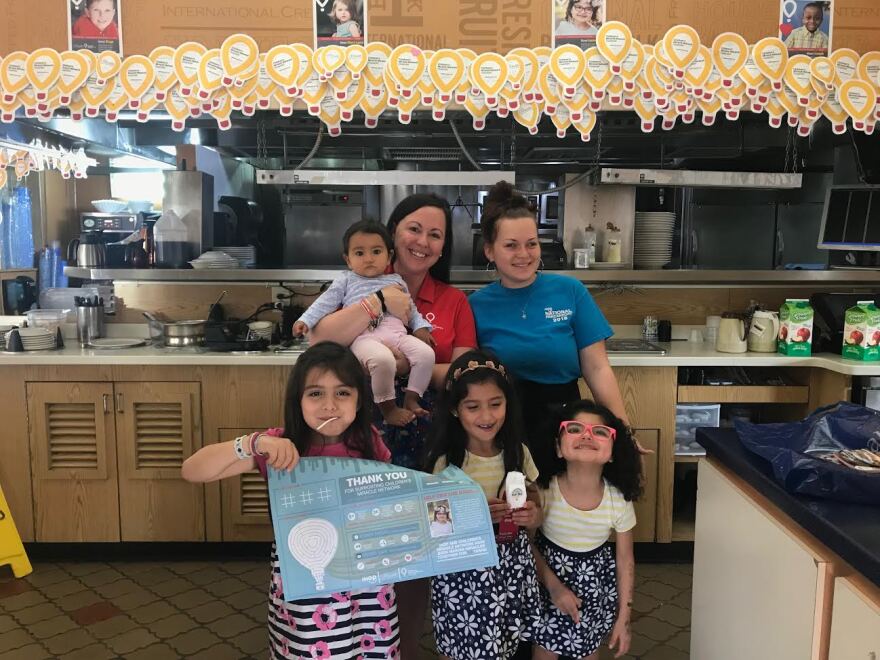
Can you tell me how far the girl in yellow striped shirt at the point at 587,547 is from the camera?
72.0 inches

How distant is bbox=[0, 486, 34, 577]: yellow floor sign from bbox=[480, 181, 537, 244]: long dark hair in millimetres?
2557

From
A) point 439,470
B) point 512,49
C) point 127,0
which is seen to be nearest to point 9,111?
point 127,0

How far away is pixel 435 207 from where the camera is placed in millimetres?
1965

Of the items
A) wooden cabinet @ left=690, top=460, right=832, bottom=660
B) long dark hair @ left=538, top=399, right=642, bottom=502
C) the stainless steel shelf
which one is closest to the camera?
wooden cabinet @ left=690, top=460, right=832, bottom=660

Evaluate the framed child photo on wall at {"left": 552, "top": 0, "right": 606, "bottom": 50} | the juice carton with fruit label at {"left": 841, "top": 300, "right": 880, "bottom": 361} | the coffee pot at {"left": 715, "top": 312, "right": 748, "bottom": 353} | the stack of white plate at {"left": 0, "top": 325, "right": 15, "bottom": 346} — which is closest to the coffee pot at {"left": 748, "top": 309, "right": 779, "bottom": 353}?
the coffee pot at {"left": 715, "top": 312, "right": 748, "bottom": 353}

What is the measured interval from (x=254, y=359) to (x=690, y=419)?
203cm

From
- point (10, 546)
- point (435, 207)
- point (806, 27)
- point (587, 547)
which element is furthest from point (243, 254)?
point (806, 27)

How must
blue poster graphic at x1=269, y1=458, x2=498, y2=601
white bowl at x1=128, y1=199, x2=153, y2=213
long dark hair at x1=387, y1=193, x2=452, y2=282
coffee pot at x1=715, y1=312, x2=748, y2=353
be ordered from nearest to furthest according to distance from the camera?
blue poster graphic at x1=269, y1=458, x2=498, y2=601
long dark hair at x1=387, y1=193, x2=452, y2=282
coffee pot at x1=715, y1=312, x2=748, y2=353
white bowl at x1=128, y1=199, x2=153, y2=213

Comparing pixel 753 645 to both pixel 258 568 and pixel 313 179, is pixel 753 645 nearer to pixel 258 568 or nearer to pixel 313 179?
pixel 258 568

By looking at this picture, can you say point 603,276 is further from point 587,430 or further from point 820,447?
point 820,447

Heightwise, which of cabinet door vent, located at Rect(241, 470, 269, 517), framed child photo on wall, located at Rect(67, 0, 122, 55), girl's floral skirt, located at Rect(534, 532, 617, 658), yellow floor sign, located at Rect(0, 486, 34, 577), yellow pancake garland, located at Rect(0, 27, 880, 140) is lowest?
yellow floor sign, located at Rect(0, 486, 34, 577)

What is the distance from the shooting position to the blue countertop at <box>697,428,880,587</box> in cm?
107

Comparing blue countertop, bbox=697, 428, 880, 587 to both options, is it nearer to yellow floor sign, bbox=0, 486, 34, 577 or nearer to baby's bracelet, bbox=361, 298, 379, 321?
baby's bracelet, bbox=361, 298, 379, 321

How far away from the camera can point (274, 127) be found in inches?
157
